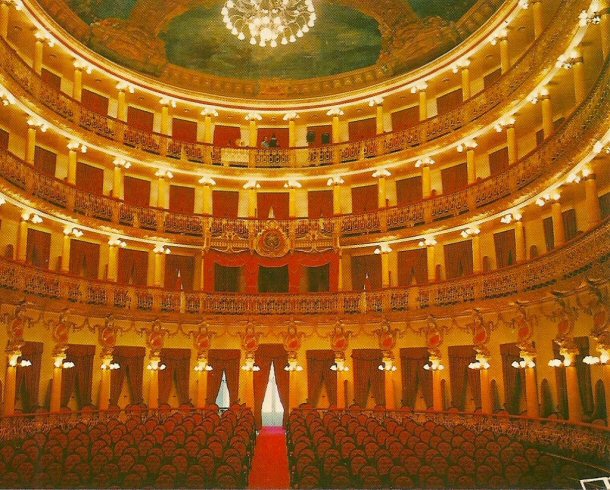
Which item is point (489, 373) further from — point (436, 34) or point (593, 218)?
point (436, 34)

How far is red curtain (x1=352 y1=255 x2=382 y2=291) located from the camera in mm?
29797

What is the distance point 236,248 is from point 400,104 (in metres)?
11.3

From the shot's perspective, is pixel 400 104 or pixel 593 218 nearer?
pixel 593 218

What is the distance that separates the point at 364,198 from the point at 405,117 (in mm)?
4710

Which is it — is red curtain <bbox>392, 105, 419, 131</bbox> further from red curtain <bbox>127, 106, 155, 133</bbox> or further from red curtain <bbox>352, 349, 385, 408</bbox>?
red curtain <bbox>127, 106, 155, 133</bbox>

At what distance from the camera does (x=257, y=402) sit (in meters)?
28.1

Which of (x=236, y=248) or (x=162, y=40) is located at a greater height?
(x=162, y=40)

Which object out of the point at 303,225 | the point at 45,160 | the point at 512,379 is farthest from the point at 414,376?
the point at 45,160

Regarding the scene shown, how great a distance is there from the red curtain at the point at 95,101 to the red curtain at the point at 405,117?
14.5 metres

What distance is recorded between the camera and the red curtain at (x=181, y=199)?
30861mm

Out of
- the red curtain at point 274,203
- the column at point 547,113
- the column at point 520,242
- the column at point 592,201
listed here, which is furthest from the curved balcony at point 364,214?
the red curtain at point 274,203

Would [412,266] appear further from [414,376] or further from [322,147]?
[322,147]

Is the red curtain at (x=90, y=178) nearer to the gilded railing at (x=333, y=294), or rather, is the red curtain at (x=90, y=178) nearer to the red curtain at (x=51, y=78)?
the red curtain at (x=51, y=78)

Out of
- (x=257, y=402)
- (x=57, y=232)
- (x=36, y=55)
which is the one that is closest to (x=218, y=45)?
(x=36, y=55)
